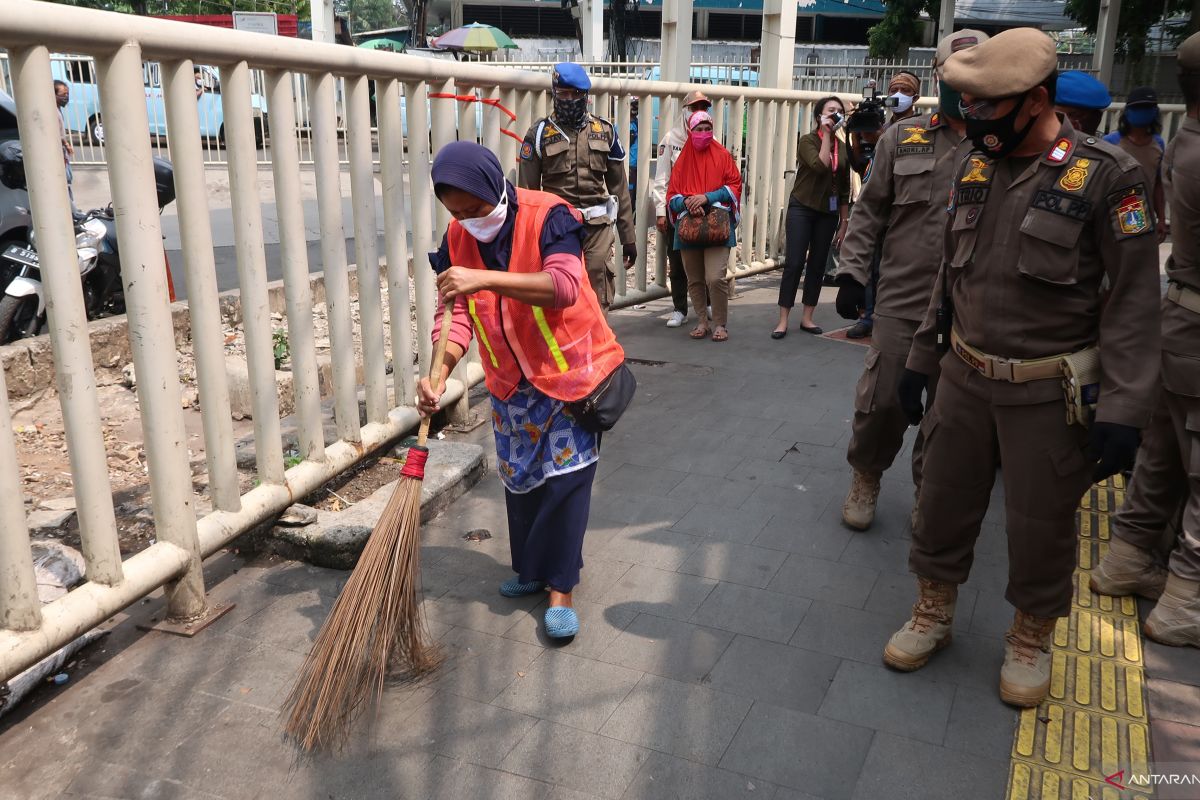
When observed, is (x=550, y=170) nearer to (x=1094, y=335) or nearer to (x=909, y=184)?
(x=909, y=184)

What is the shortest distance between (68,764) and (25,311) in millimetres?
4292

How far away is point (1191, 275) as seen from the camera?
11.6 ft

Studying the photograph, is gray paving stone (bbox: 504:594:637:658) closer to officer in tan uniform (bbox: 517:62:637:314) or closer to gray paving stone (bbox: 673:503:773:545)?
gray paving stone (bbox: 673:503:773:545)

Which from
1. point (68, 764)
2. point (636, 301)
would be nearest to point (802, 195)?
point (636, 301)

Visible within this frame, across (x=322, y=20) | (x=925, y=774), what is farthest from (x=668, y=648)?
(x=322, y=20)

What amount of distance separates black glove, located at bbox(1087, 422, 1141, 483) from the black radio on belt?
0.59 m

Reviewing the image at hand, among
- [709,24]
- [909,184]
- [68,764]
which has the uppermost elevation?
[709,24]

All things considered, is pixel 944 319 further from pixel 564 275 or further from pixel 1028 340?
pixel 564 275

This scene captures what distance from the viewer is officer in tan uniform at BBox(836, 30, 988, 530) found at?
13.3ft

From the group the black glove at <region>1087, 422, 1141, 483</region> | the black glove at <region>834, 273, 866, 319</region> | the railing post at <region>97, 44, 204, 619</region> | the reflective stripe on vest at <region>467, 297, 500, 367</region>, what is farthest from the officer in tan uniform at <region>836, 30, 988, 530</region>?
the railing post at <region>97, 44, 204, 619</region>

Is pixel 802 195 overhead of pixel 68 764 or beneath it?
overhead

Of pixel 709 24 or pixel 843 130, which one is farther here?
pixel 709 24

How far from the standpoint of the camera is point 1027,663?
3.14 m

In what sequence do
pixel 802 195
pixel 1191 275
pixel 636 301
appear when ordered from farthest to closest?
pixel 636 301, pixel 802 195, pixel 1191 275
